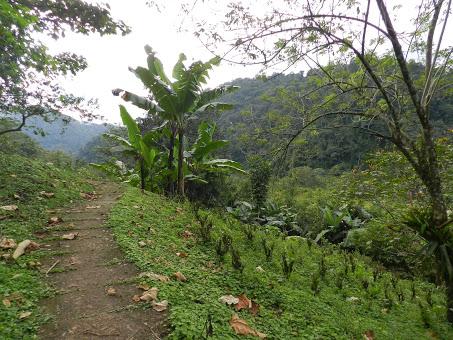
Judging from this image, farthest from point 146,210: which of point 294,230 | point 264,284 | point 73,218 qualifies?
point 294,230

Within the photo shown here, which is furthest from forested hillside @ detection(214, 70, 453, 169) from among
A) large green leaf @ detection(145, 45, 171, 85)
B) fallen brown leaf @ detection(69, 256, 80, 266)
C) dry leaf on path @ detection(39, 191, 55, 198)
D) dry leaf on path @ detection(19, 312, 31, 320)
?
dry leaf on path @ detection(19, 312, 31, 320)

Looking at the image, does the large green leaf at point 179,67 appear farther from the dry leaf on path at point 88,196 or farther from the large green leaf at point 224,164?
the dry leaf on path at point 88,196

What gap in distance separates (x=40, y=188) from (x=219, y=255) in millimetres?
3776

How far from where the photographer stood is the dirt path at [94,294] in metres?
2.71

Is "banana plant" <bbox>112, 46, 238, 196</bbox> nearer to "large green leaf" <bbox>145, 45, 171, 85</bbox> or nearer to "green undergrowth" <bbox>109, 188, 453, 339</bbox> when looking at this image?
"large green leaf" <bbox>145, 45, 171, 85</bbox>

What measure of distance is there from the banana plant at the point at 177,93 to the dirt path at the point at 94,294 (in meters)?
4.38

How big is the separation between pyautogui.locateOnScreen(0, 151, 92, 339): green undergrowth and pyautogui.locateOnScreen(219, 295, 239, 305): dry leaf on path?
5.22 ft

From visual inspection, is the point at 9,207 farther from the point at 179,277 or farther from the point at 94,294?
the point at 179,277

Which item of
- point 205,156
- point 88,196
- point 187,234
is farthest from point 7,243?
point 205,156

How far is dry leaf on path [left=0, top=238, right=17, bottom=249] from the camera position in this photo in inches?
151

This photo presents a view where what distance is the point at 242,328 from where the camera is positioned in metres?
2.95

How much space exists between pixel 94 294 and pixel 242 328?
143 cm

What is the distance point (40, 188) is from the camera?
20.4 feet

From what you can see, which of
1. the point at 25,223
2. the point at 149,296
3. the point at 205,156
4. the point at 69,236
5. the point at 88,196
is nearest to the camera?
the point at 149,296
